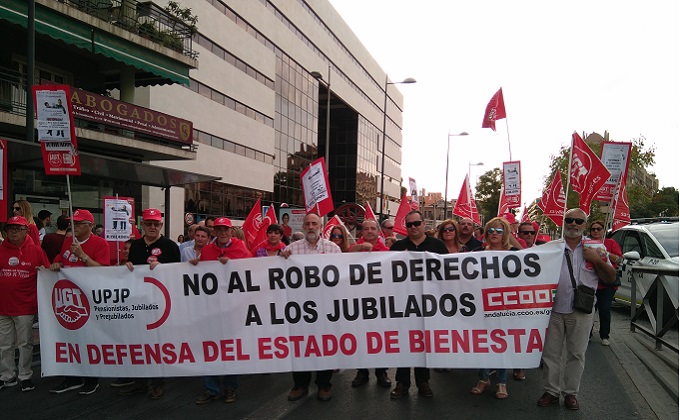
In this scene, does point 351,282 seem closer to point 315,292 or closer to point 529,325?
point 315,292

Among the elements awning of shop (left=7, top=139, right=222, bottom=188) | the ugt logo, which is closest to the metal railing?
awning of shop (left=7, top=139, right=222, bottom=188)

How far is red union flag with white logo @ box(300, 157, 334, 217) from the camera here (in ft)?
28.0

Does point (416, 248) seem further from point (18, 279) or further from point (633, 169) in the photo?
point (633, 169)

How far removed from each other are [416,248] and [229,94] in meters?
25.7

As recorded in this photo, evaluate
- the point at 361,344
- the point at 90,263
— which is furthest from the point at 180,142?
the point at 361,344

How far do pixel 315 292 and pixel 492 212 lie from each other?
210 ft

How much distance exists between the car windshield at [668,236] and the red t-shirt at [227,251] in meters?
7.28

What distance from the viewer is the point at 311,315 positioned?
514 centimetres

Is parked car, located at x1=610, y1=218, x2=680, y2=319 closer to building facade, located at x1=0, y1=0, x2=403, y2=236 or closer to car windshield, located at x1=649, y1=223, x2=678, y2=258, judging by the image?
car windshield, located at x1=649, y1=223, x2=678, y2=258

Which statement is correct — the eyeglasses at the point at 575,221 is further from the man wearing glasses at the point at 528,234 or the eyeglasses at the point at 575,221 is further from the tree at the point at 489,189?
the tree at the point at 489,189

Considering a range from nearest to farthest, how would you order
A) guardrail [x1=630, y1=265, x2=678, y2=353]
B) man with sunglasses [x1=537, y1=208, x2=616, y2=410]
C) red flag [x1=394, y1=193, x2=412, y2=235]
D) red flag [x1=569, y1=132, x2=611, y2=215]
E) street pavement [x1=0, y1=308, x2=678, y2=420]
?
street pavement [x1=0, y1=308, x2=678, y2=420] < man with sunglasses [x1=537, y1=208, x2=616, y2=410] < guardrail [x1=630, y1=265, x2=678, y2=353] < red flag [x1=569, y1=132, x2=611, y2=215] < red flag [x1=394, y1=193, x2=412, y2=235]

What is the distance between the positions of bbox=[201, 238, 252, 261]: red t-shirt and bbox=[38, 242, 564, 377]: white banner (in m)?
0.18

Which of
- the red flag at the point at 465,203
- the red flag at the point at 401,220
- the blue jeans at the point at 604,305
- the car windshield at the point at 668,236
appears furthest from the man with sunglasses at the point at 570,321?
the red flag at the point at 465,203

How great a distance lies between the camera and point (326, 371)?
517 centimetres
